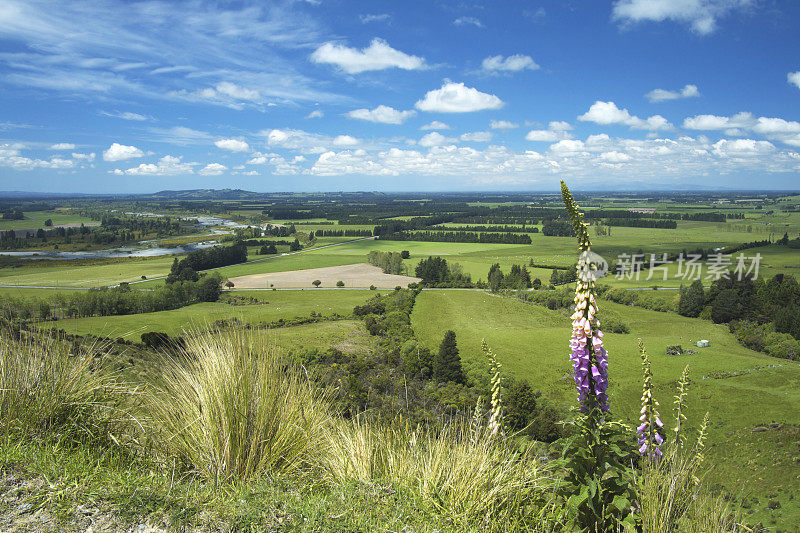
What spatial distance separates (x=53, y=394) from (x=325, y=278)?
299 feet

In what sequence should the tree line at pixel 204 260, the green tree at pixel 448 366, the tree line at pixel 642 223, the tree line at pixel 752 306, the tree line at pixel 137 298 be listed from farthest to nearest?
the tree line at pixel 642 223
the tree line at pixel 204 260
the tree line at pixel 752 306
the tree line at pixel 137 298
the green tree at pixel 448 366

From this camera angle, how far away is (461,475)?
4.02 meters

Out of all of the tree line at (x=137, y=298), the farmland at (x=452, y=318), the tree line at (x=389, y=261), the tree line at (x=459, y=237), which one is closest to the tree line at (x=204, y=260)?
the farmland at (x=452, y=318)

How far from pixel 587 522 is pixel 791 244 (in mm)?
140636

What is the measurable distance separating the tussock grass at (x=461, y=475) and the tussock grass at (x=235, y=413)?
0.51 m

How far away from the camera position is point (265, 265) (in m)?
107

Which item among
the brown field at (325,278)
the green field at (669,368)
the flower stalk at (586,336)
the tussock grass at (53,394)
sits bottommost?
the green field at (669,368)

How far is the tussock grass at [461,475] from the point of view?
12.1 ft

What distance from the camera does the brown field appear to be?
88.3m

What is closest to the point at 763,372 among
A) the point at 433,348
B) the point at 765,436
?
the point at 765,436

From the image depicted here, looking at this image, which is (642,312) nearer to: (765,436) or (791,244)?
(765,436)

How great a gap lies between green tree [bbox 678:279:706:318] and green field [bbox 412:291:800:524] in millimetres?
2870

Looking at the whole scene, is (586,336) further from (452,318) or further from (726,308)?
(726,308)

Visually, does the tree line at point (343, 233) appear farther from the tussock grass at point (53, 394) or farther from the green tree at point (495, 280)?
the tussock grass at point (53, 394)
